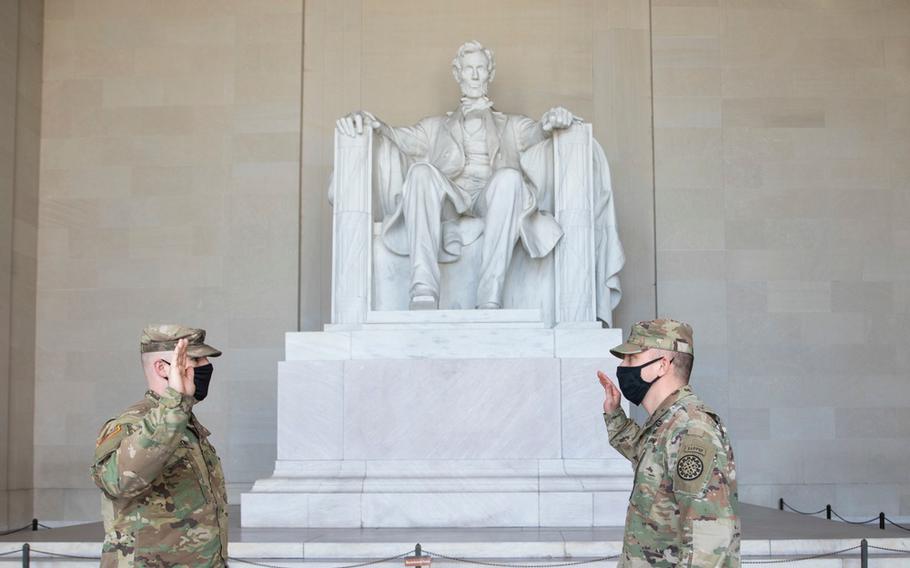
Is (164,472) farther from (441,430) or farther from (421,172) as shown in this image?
(421,172)

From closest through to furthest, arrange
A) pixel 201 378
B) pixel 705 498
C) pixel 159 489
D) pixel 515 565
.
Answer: pixel 705 498 < pixel 159 489 < pixel 201 378 < pixel 515 565

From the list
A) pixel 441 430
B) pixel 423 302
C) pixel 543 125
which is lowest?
pixel 441 430

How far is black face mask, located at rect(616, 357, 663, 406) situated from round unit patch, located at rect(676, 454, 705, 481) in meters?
0.35

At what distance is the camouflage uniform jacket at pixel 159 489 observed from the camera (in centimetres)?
323

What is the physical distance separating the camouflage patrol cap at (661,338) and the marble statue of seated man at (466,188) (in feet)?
13.6

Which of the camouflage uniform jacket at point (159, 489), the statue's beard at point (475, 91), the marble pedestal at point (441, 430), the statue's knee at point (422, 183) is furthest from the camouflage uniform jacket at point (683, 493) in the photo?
the statue's beard at point (475, 91)

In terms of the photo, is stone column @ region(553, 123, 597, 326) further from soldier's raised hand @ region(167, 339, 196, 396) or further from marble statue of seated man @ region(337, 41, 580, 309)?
soldier's raised hand @ region(167, 339, 196, 396)

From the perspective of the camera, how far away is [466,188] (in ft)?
28.0

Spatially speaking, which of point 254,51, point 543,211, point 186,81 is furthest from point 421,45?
point 543,211

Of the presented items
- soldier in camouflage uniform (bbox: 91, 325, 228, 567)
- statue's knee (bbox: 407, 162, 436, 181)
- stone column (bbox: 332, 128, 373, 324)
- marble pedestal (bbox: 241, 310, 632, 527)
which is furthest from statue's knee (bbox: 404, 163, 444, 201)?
soldier in camouflage uniform (bbox: 91, 325, 228, 567)

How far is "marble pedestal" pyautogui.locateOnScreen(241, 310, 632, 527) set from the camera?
6719mm

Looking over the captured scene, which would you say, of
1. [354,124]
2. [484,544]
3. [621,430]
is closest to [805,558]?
[484,544]

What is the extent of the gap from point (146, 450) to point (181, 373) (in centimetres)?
24

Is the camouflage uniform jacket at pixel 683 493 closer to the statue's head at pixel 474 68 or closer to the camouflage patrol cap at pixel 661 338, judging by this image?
the camouflage patrol cap at pixel 661 338
